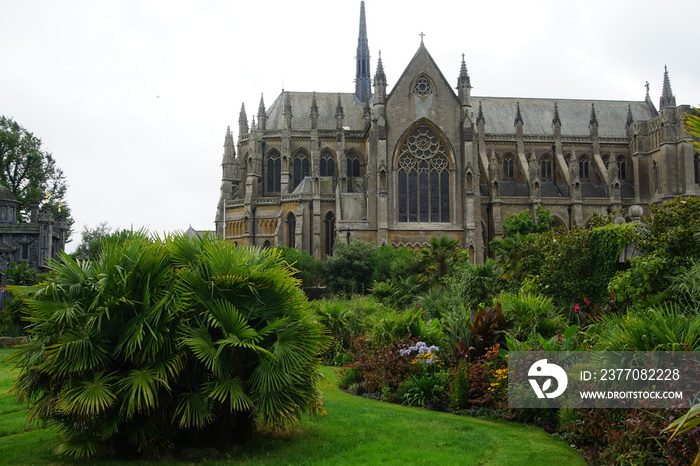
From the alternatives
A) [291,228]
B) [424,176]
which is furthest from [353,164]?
[424,176]

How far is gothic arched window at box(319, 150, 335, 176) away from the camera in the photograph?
5522 cm

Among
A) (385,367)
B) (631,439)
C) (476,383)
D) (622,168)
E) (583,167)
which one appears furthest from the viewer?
(622,168)

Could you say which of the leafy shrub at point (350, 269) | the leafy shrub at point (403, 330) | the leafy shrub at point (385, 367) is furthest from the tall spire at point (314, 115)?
the leafy shrub at point (385, 367)

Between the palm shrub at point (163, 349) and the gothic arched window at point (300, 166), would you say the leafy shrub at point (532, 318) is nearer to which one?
the palm shrub at point (163, 349)

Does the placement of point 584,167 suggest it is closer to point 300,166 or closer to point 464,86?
point 464,86

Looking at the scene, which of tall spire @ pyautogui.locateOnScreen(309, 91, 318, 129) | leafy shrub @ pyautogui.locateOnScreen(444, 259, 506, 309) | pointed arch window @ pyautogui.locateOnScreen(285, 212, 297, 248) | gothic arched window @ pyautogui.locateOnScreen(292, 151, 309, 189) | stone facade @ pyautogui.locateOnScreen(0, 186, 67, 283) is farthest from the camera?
gothic arched window @ pyautogui.locateOnScreen(292, 151, 309, 189)

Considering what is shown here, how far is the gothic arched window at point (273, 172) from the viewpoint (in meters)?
55.7

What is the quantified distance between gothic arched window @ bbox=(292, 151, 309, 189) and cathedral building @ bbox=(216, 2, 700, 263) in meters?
0.09

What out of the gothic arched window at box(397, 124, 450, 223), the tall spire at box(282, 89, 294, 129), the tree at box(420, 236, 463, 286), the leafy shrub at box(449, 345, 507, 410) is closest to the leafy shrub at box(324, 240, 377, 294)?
the tree at box(420, 236, 463, 286)

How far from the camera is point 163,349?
8.34 meters

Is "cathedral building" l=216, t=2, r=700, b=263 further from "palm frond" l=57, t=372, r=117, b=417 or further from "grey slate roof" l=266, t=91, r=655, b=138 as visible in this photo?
"palm frond" l=57, t=372, r=117, b=417

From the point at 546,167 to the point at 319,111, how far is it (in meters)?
21.4

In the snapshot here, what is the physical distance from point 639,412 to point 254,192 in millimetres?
47469

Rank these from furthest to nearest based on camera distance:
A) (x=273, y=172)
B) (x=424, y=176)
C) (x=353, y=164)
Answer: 1. (x=273, y=172)
2. (x=353, y=164)
3. (x=424, y=176)
